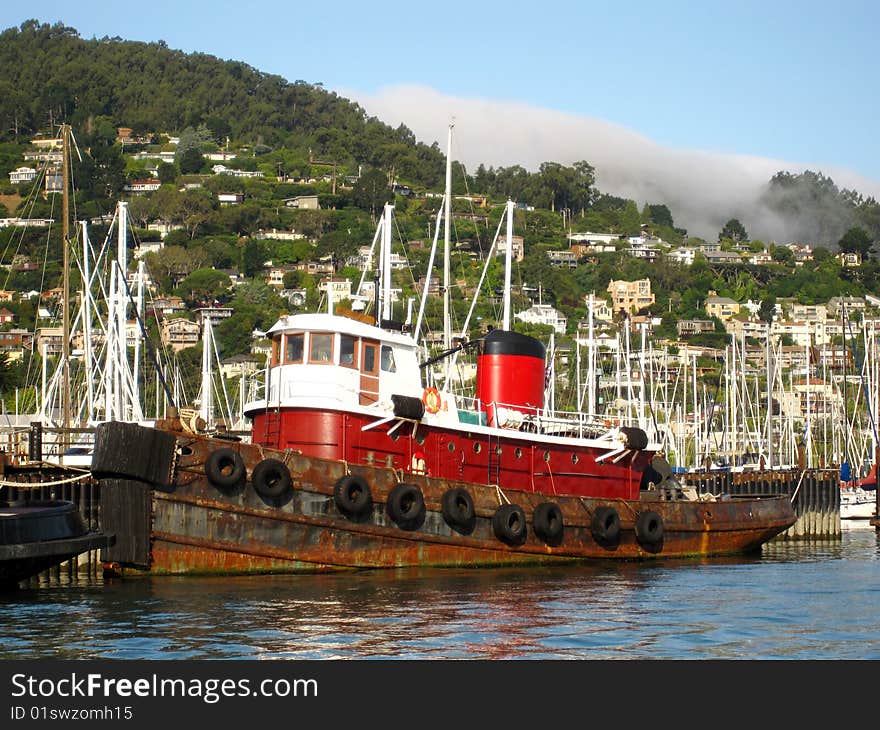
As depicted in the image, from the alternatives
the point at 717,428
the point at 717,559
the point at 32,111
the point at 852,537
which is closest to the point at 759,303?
the point at 717,428

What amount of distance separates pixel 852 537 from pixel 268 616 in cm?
2748

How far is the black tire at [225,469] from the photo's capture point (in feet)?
69.7

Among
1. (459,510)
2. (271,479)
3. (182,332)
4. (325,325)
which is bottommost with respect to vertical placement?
(459,510)

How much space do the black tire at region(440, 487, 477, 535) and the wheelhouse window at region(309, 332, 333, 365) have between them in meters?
3.19

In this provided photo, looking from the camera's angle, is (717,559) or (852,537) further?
(852,537)

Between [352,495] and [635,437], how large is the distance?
7.02 m

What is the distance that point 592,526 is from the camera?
2525 centimetres

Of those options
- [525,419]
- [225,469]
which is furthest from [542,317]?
[225,469]

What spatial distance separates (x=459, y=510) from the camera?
75.9 ft

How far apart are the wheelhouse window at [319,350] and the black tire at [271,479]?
2.35m

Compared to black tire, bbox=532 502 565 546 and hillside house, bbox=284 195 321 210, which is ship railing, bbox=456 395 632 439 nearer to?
black tire, bbox=532 502 565 546

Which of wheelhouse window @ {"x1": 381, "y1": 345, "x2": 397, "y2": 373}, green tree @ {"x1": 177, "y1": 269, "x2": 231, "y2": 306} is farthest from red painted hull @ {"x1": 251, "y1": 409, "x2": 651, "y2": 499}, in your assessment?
green tree @ {"x1": 177, "y1": 269, "x2": 231, "y2": 306}

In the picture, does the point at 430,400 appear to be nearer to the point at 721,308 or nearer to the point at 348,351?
the point at 348,351

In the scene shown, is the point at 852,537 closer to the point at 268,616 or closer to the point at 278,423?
the point at 278,423
